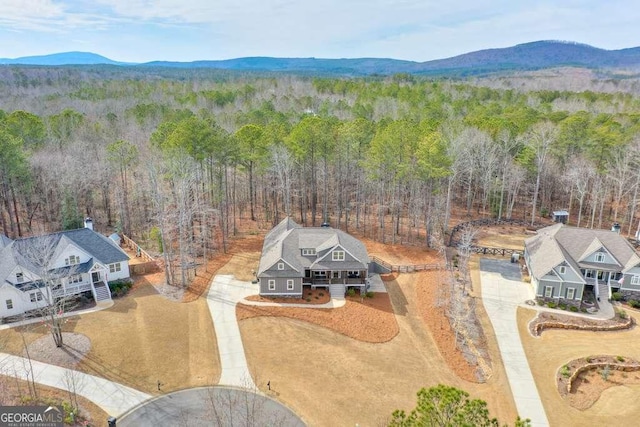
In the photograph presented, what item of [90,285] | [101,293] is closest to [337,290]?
[101,293]

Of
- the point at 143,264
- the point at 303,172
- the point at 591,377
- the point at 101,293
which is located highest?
the point at 303,172

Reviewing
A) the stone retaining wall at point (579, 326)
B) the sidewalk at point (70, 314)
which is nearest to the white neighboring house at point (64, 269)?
the sidewalk at point (70, 314)

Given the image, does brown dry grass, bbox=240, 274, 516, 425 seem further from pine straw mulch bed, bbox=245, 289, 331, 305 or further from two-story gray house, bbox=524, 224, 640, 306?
two-story gray house, bbox=524, 224, 640, 306

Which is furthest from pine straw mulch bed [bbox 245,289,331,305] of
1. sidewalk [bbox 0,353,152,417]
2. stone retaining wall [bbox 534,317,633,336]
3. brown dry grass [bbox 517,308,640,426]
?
stone retaining wall [bbox 534,317,633,336]

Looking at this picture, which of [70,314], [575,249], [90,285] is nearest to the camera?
[70,314]

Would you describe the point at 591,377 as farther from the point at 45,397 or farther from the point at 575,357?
the point at 45,397

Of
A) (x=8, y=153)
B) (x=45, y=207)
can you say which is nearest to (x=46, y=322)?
(x=8, y=153)
